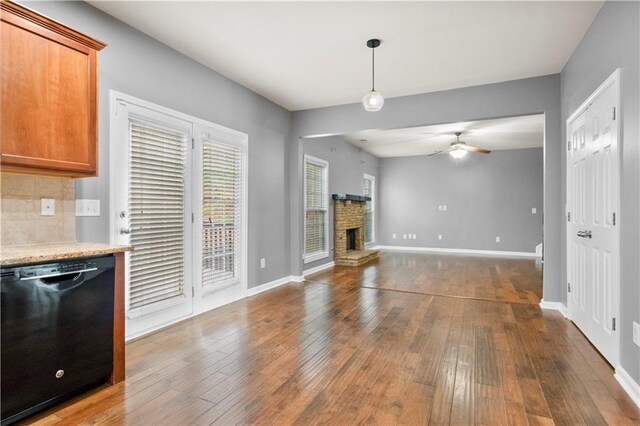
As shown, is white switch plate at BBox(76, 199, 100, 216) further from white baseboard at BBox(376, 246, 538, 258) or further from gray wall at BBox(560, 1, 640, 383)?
white baseboard at BBox(376, 246, 538, 258)

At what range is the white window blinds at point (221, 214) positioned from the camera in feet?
12.3

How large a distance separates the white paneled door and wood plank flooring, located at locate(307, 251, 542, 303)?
1.20m

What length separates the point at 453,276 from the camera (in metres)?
5.78

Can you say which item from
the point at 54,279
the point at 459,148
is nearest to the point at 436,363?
the point at 54,279

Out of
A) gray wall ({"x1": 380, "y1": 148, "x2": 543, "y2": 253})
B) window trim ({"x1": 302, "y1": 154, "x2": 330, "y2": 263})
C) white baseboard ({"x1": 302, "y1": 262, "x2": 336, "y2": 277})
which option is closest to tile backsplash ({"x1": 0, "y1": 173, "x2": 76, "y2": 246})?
window trim ({"x1": 302, "y1": 154, "x2": 330, "y2": 263})

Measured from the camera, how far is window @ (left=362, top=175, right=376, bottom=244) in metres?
9.27

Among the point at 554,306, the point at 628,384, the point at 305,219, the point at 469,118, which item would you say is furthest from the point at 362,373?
the point at 305,219

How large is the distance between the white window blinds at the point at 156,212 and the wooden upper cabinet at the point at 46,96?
0.72 metres

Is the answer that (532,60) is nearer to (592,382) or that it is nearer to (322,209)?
(592,382)

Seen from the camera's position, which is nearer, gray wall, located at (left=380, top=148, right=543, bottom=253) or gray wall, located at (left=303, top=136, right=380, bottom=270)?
gray wall, located at (left=303, top=136, right=380, bottom=270)

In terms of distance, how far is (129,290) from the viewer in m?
2.91

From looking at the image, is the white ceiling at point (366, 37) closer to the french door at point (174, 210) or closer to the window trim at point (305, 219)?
the french door at point (174, 210)

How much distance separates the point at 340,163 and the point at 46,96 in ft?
19.2

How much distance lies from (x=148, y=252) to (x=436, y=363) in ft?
8.71
